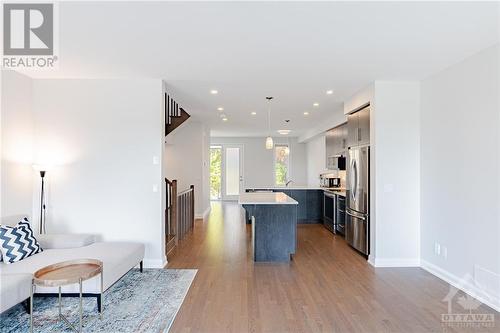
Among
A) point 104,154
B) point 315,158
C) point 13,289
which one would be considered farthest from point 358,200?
point 315,158

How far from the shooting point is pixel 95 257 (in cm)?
348

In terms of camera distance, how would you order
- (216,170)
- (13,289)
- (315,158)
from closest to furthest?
1. (13,289)
2. (315,158)
3. (216,170)

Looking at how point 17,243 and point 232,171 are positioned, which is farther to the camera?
point 232,171

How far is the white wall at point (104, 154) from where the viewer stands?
14.5 ft

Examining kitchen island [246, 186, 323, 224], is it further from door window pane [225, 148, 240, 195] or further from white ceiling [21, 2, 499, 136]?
door window pane [225, 148, 240, 195]

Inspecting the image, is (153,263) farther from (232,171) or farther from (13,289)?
(232,171)

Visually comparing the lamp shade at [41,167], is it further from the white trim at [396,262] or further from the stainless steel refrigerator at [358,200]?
the white trim at [396,262]

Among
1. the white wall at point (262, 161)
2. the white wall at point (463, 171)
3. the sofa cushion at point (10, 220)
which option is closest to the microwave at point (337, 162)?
the white wall at point (463, 171)

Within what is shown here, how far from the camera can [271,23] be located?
2684mm

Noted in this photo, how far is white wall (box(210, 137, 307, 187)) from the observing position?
1268 centimetres

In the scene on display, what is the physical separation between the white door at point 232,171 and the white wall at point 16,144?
8599mm

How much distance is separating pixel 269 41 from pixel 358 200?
3192mm

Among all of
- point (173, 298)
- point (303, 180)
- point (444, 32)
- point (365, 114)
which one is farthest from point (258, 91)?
point (303, 180)

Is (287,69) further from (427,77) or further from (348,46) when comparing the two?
(427,77)
